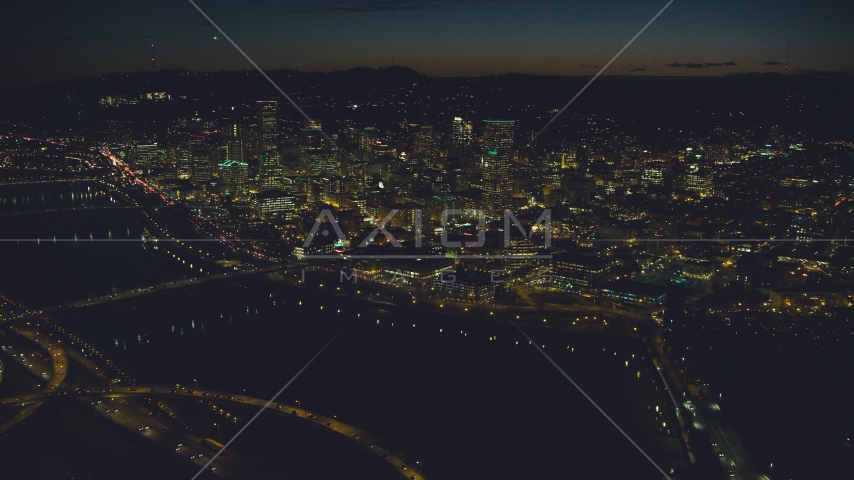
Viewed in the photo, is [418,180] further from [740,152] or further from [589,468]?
[589,468]

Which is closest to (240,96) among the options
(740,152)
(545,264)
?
(545,264)

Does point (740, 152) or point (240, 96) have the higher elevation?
point (240, 96)

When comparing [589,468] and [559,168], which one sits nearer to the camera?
[589,468]

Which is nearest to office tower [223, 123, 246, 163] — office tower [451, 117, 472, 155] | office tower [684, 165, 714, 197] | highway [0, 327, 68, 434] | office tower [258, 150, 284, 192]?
office tower [258, 150, 284, 192]

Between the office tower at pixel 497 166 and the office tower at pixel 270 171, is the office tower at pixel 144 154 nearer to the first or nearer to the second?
the office tower at pixel 270 171

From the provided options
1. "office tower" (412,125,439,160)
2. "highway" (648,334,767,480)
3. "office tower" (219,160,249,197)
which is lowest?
"highway" (648,334,767,480)

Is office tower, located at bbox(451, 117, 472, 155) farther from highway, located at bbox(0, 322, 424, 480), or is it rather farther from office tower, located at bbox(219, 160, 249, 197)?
highway, located at bbox(0, 322, 424, 480)

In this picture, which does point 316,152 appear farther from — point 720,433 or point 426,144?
point 720,433
